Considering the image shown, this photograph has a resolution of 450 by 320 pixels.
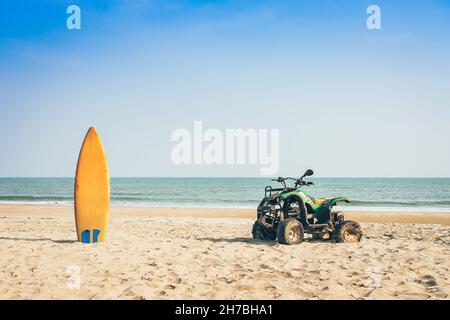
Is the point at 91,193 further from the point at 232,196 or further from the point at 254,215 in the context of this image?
the point at 232,196

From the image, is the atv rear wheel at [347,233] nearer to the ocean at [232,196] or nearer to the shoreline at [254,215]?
the shoreline at [254,215]

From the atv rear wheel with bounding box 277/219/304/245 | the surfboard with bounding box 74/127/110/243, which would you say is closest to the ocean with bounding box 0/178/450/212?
the atv rear wheel with bounding box 277/219/304/245

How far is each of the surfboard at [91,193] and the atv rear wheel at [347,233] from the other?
5376mm

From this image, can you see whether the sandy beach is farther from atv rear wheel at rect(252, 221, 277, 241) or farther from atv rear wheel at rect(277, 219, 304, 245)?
atv rear wheel at rect(252, 221, 277, 241)

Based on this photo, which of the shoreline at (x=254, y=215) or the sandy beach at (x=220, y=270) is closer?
the sandy beach at (x=220, y=270)

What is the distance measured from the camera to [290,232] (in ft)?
27.9

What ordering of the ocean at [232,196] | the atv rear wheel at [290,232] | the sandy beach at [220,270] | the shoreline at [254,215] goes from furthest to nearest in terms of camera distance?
the ocean at [232,196]
the shoreline at [254,215]
the atv rear wheel at [290,232]
the sandy beach at [220,270]

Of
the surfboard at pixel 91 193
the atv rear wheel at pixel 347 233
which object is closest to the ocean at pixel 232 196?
the atv rear wheel at pixel 347 233

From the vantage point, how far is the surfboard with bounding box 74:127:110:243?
8.90 metres

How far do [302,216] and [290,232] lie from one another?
0.66 metres

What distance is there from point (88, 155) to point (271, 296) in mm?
5971

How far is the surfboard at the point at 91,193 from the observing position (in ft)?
29.2

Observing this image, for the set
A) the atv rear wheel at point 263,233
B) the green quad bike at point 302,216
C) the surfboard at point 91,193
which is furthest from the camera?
the atv rear wheel at point 263,233
